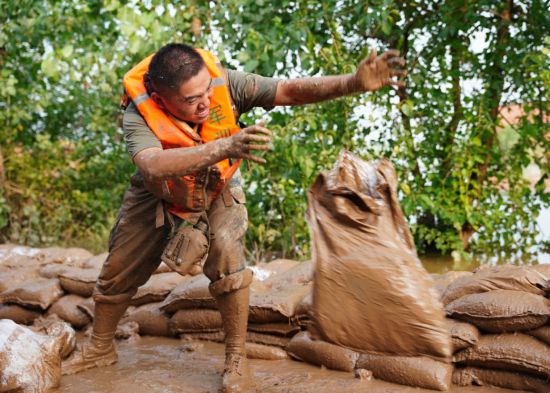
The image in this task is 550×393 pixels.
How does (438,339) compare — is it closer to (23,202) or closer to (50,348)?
(50,348)

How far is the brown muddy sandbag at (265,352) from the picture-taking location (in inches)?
137

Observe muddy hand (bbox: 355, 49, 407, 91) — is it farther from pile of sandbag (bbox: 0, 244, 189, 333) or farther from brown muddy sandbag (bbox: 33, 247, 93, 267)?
brown muddy sandbag (bbox: 33, 247, 93, 267)

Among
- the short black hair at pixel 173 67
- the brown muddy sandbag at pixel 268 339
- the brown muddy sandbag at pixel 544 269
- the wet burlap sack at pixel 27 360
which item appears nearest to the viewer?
the short black hair at pixel 173 67

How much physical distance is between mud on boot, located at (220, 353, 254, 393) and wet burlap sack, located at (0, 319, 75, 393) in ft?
2.63

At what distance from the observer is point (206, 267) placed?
3057 mm

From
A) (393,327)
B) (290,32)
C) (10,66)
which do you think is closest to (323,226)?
(393,327)

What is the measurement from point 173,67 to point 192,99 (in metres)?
0.14

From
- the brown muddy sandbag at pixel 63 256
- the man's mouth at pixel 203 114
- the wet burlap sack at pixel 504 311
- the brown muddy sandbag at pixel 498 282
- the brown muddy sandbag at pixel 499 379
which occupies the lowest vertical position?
the brown muddy sandbag at pixel 499 379

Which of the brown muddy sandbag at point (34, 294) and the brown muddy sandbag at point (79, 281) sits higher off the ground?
the brown muddy sandbag at point (79, 281)

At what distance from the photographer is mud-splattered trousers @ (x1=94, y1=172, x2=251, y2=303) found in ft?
9.83

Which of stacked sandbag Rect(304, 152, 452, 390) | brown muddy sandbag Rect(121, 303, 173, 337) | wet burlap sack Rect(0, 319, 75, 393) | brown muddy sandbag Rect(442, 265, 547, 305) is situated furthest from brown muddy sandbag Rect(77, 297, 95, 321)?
brown muddy sandbag Rect(442, 265, 547, 305)

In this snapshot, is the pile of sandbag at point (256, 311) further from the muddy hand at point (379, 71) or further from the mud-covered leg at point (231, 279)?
the muddy hand at point (379, 71)

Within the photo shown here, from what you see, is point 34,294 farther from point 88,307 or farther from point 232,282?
point 232,282

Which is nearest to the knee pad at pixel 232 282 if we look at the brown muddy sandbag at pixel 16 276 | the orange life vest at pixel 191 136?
the orange life vest at pixel 191 136
